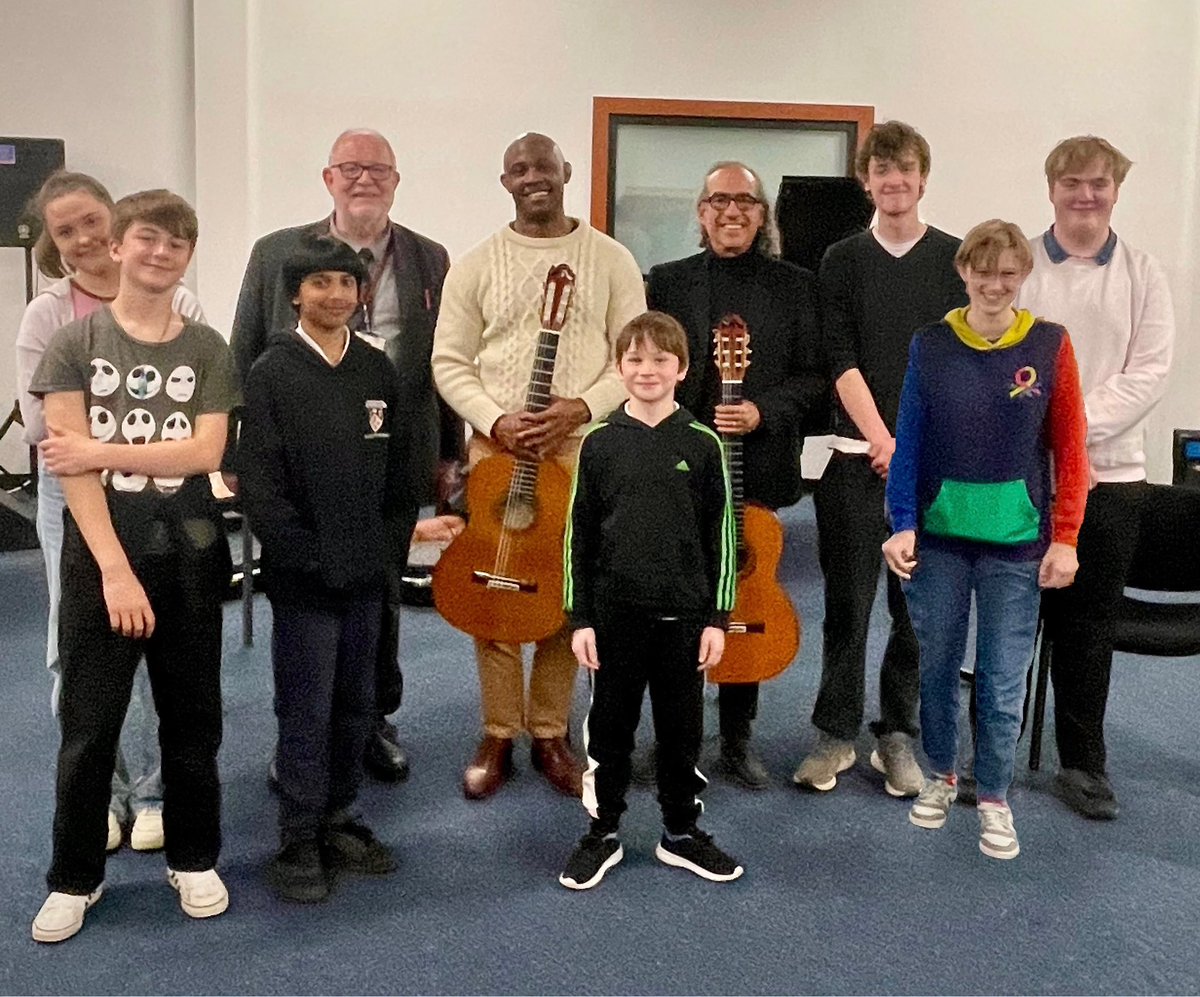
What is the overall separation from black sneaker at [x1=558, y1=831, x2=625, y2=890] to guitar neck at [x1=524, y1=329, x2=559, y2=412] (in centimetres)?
98

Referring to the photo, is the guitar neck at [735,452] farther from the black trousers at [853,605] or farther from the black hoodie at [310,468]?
the black hoodie at [310,468]

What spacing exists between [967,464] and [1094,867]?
3.11 ft

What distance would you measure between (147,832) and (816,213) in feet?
13.8

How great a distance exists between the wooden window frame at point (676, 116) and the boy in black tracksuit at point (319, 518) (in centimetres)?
442

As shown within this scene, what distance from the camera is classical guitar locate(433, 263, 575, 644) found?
2738 millimetres

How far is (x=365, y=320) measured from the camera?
2869mm

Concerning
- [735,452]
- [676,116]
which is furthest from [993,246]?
[676,116]

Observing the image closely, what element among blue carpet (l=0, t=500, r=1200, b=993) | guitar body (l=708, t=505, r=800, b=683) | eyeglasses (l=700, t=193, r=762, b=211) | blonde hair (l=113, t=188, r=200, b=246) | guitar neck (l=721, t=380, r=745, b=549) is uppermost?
eyeglasses (l=700, t=193, r=762, b=211)

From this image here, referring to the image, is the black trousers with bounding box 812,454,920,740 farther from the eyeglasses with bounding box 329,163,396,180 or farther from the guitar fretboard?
the eyeglasses with bounding box 329,163,396,180

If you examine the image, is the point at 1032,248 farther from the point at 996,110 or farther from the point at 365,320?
the point at 996,110

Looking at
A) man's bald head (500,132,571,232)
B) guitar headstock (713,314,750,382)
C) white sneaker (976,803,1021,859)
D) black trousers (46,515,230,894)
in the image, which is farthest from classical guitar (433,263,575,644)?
white sneaker (976,803,1021,859)

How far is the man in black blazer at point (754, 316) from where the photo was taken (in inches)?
108

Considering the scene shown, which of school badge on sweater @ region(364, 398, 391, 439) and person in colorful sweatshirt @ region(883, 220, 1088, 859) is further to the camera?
person in colorful sweatshirt @ region(883, 220, 1088, 859)

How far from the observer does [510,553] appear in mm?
2748
